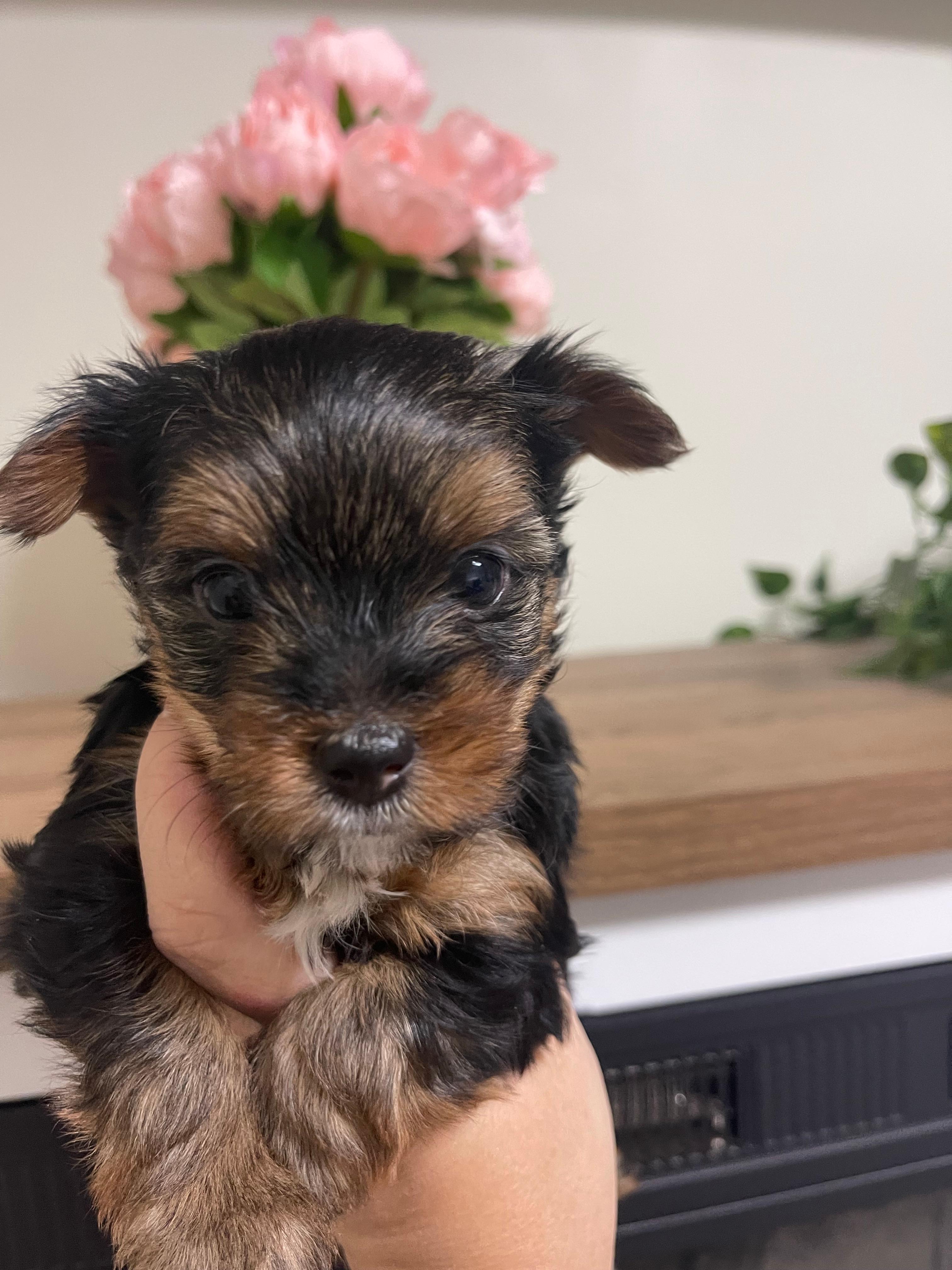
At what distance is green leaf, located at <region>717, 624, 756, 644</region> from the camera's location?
2180mm

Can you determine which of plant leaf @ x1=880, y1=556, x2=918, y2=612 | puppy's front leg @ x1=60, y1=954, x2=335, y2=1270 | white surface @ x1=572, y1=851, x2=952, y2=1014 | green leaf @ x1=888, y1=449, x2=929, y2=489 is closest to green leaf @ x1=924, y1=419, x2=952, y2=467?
green leaf @ x1=888, y1=449, x2=929, y2=489

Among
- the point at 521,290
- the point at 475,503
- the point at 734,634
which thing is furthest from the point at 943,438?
the point at 475,503

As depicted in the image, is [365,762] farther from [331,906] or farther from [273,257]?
[273,257]

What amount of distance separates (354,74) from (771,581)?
1.47 m

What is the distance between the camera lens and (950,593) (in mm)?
1841

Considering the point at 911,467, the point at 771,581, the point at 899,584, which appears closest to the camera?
the point at 911,467

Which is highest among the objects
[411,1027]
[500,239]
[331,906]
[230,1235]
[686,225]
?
[686,225]

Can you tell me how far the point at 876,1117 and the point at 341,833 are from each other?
46.6 inches

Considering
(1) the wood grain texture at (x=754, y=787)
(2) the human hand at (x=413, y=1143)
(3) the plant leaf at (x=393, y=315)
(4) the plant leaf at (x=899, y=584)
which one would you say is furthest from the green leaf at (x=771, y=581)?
(2) the human hand at (x=413, y=1143)

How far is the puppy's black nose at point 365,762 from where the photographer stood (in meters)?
0.56

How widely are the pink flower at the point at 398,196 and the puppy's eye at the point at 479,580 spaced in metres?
0.57

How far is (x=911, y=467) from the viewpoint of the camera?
190 centimetres

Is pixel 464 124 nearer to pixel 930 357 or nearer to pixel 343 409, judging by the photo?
pixel 343 409

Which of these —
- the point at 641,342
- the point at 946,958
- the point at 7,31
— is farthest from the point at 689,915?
the point at 7,31
